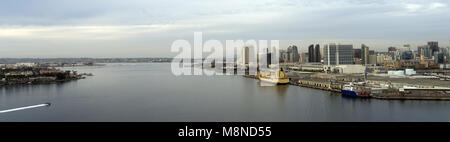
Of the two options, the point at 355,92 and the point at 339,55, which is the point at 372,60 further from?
the point at 355,92

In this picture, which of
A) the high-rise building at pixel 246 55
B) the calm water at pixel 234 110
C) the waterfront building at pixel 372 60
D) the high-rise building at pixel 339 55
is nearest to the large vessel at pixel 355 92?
the calm water at pixel 234 110

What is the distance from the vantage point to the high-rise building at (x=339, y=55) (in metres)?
14.5

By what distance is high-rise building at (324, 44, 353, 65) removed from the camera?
14.5m

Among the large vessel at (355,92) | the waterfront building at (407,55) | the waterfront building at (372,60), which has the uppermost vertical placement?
the waterfront building at (407,55)

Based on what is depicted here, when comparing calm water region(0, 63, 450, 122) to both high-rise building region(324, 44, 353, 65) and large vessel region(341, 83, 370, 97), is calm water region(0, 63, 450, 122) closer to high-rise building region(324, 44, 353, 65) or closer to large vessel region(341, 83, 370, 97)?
large vessel region(341, 83, 370, 97)

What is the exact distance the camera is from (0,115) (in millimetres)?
4363

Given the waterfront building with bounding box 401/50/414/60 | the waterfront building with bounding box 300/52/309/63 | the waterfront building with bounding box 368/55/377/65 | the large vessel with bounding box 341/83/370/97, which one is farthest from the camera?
the waterfront building with bounding box 300/52/309/63

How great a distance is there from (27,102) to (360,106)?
Result: 5631mm

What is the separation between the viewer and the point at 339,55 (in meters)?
14.5

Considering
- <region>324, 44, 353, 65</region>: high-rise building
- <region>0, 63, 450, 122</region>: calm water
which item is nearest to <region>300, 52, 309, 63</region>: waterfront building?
<region>324, 44, 353, 65</region>: high-rise building

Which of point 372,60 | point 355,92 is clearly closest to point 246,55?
point 372,60

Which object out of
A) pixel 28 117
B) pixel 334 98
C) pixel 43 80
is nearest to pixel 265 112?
pixel 334 98

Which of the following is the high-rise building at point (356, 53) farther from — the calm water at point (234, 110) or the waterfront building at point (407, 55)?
the calm water at point (234, 110)
